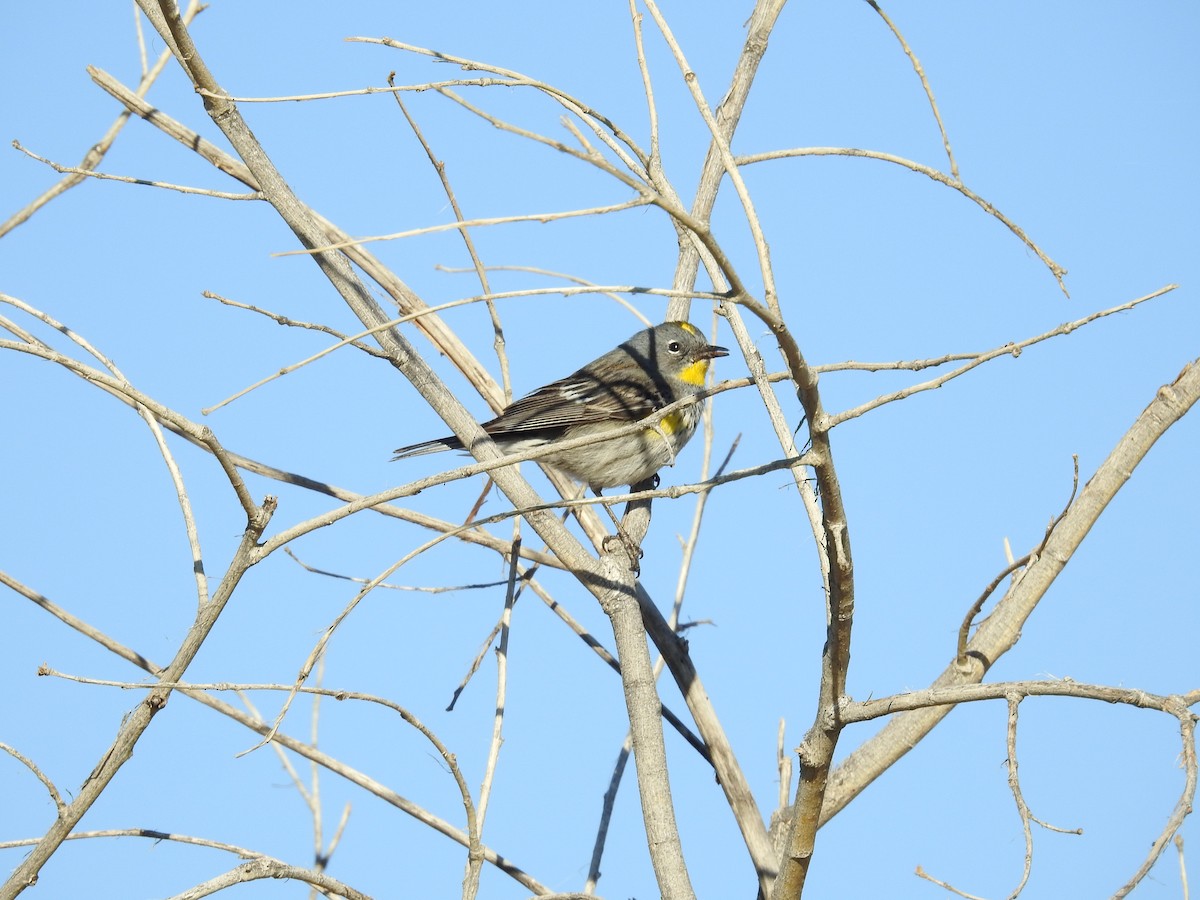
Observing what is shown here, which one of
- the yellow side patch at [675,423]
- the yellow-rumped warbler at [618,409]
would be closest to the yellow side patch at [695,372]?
the yellow-rumped warbler at [618,409]

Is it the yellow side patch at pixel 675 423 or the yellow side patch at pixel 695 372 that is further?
the yellow side patch at pixel 695 372

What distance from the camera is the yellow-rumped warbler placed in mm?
7152

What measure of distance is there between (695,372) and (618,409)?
0.77 metres

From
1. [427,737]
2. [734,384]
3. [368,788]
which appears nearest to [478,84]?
Result: [734,384]

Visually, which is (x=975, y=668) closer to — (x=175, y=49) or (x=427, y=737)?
(x=427, y=737)

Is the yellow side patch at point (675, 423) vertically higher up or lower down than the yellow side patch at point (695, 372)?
lower down

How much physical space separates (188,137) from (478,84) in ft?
7.79

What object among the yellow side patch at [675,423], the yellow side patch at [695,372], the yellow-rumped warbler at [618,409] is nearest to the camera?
the yellow-rumped warbler at [618,409]

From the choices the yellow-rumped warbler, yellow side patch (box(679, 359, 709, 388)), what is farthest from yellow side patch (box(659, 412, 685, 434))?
yellow side patch (box(679, 359, 709, 388))

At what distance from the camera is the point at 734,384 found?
2996 millimetres

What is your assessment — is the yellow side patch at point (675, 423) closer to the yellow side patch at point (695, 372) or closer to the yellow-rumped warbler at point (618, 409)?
the yellow-rumped warbler at point (618, 409)

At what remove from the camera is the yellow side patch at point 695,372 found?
8.18 metres

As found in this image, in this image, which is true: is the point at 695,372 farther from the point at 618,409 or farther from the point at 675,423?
the point at 675,423

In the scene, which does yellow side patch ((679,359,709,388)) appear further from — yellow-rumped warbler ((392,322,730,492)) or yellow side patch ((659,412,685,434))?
yellow side patch ((659,412,685,434))
